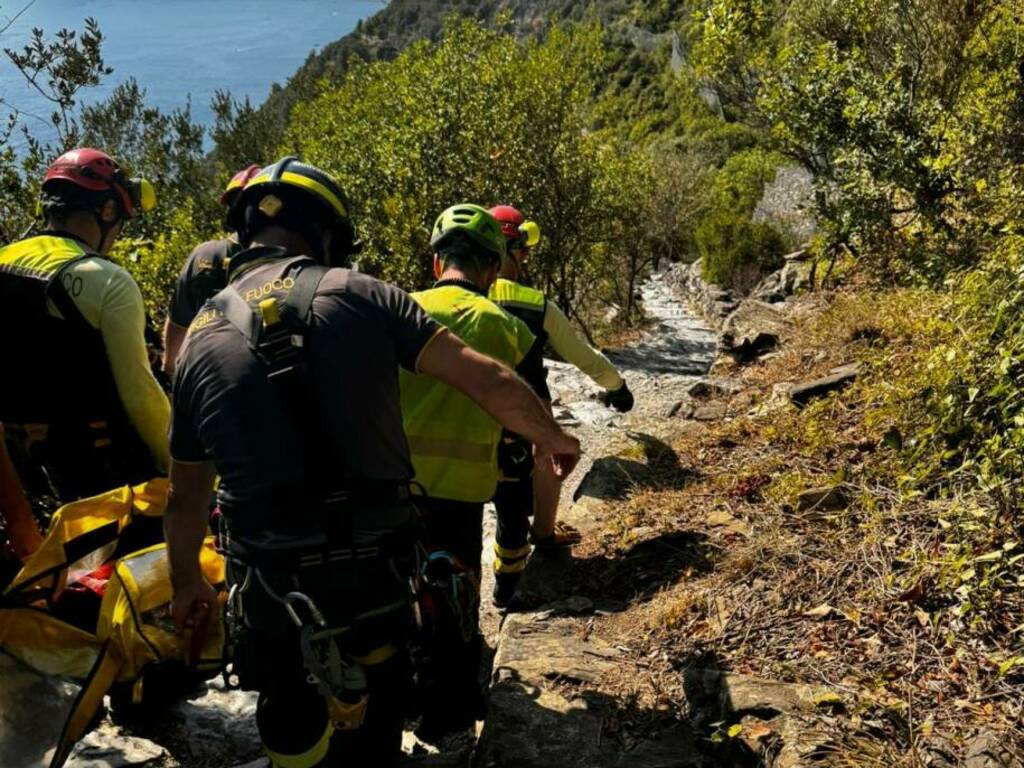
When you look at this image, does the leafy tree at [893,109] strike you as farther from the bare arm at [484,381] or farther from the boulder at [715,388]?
the bare arm at [484,381]

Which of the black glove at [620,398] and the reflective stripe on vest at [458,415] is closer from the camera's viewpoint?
the reflective stripe on vest at [458,415]

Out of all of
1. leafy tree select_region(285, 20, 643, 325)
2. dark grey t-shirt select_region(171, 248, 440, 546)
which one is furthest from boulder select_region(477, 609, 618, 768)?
leafy tree select_region(285, 20, 643, 325)

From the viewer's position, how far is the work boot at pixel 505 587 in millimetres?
4719

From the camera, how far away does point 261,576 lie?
237 cm

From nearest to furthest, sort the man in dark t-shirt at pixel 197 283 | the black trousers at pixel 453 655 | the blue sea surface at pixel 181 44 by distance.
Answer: the black trousers at pixel 453 655 < the man in dark t-shirt at pixel 197 283 < the blue sea surface at pixel 181 44

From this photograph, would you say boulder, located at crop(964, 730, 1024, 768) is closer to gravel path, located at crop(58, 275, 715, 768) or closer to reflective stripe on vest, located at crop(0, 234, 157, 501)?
gravel path, located at crop(58, 275, 715, 768)

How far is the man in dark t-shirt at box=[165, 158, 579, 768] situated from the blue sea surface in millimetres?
3206

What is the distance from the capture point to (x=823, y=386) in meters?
5.70

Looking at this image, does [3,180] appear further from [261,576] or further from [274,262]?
[261,576]

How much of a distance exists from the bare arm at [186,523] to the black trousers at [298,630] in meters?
0.14

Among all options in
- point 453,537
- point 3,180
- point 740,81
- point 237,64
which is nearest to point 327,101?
point 740,81

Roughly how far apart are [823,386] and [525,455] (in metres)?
2.79

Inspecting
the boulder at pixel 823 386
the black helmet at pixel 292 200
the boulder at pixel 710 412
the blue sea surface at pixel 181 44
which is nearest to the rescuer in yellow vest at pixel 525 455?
the boulder at pixel 823 386

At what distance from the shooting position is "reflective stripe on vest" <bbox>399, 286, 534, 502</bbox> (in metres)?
3.36
